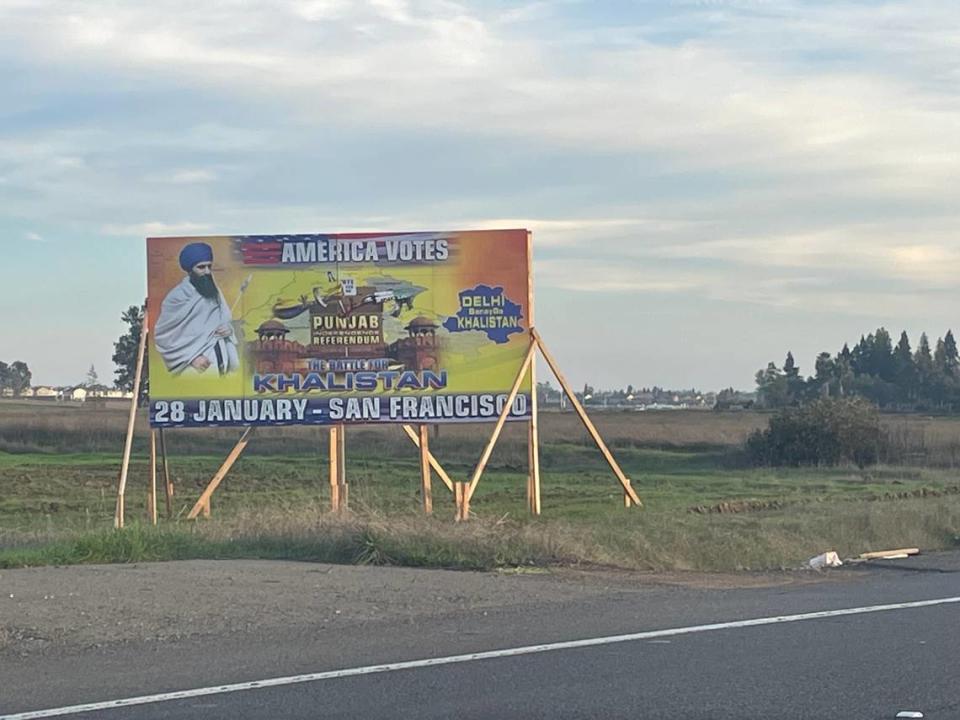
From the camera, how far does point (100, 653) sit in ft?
30.9

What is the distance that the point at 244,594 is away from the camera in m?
11.9

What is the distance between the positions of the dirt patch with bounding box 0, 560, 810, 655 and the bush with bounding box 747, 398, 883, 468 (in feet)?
107

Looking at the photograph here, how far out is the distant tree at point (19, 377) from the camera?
17388cm

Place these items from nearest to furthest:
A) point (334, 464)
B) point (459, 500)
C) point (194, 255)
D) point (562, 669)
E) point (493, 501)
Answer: point (562, 669) → point (459, 500) → point (194, 255) → point (334, 464) → point (493, 501)

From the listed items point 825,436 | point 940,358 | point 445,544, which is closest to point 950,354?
point 940,358

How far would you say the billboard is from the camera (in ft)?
64.8

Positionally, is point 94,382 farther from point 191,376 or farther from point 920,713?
point 920,713

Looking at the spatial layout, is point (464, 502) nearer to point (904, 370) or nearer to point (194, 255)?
point (194, 255)

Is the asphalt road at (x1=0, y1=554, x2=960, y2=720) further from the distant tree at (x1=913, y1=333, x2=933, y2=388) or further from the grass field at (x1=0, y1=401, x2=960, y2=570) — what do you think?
the distant tree at (x1=913, y1=333, x2=933, y2=388)

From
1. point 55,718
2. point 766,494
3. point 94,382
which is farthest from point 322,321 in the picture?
point 94,382

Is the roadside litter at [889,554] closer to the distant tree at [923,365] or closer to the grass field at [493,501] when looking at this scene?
the grass field at [493,501]

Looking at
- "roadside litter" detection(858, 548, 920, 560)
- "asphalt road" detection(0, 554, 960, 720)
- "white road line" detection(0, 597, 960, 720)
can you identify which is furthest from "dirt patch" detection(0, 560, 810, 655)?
"roadside litter" detection(858, 548, 920, 560)

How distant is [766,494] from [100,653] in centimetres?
2438

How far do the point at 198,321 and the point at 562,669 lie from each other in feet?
40.6
